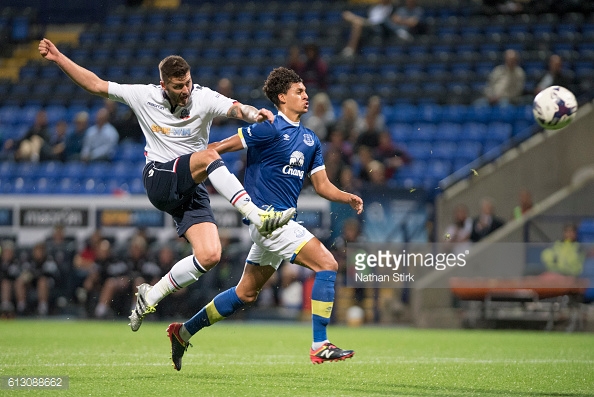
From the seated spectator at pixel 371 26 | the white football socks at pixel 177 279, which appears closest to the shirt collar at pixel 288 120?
the white football socks at pixel 177 279

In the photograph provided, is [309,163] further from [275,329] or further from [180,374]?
[275,329]

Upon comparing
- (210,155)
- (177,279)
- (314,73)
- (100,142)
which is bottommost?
(177,279)

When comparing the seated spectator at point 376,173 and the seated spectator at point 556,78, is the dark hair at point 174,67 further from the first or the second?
the seated spectator at point 556,78

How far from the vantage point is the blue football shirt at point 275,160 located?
267 inches

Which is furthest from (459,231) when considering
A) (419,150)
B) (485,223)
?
(419,150)

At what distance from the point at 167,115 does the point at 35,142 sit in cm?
1044

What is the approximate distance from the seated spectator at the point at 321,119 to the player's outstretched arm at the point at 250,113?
7.90 meters

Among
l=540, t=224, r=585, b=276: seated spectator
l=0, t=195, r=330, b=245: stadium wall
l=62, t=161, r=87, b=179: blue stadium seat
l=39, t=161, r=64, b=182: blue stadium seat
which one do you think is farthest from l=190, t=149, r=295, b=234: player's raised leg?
l=39, t=161, r=64, b=182: blue stadium seat

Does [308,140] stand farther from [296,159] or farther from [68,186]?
[68,186]

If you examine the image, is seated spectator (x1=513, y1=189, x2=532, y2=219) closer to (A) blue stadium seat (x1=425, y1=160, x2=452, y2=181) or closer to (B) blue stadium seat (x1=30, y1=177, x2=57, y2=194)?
(A) blue stadium seat (x1=425, y1=160, x2=452, y2=181)

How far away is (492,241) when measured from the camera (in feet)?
42.1

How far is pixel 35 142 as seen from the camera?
54.8ft

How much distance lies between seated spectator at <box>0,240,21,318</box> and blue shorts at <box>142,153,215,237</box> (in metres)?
8.23

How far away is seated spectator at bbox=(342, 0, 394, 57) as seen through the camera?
695 inches
